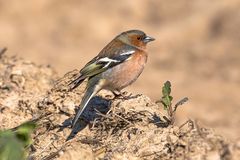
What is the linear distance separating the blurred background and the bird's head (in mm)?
4558

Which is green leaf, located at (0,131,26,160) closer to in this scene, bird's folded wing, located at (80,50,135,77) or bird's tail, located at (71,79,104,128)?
bird's tail, located at (71,79,104,128)

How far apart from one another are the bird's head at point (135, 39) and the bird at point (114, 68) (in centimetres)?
6

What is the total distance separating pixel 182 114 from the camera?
555 inches

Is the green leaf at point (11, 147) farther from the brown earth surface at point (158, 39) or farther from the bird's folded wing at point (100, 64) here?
the brown earth surface at point (158, 39)

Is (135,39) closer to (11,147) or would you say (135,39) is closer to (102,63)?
(102,63)

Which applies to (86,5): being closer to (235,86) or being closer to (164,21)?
(164,21)

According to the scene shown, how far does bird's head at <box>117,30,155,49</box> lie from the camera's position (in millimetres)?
9344

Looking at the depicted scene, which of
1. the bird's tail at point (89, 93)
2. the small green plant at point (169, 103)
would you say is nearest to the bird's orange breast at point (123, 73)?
the bird's tail at point (89, 93)

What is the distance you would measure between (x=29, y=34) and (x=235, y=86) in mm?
7699

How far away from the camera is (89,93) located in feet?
27.4

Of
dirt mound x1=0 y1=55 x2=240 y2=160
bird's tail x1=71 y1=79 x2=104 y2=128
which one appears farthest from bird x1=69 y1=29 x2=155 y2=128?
dirt mound x1=0 y1=55 x2=240 y2=160

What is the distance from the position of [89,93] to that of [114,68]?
2.14 ft

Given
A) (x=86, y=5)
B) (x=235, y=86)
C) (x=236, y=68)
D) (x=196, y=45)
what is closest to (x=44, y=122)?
(x=235, y=86)

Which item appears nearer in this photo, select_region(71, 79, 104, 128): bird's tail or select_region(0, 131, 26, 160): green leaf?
select_region(0, 131, 26, 160): green leaf
